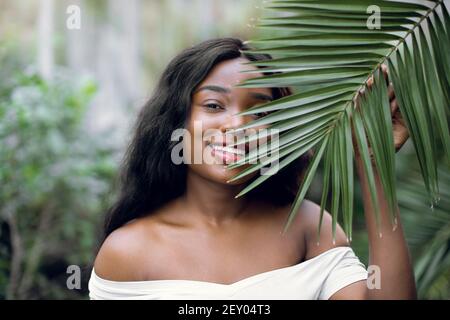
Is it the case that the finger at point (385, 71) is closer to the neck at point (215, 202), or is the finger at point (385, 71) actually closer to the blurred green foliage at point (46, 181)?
the neck at point (215, 202)

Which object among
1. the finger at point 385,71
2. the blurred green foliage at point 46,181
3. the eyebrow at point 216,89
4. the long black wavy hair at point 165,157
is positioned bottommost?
the blurred green foliage at point 46,181

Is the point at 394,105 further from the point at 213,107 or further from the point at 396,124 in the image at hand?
the point at 213,107

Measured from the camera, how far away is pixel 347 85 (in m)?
1.91

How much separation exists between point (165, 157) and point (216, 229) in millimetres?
337

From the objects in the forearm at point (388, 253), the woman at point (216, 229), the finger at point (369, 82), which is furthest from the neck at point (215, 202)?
the finger at point (369, 82)

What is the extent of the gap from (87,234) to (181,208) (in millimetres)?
2624

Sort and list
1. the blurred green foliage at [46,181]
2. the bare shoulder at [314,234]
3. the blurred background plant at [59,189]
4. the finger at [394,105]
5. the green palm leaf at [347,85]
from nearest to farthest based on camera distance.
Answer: the green palm leaf at [347,85], the finger at [394,105], the bare shoulder at [314,234], the blurred background plant at [59,189], the blurred green foliage at [46,181]

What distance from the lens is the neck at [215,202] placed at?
7.29 ft

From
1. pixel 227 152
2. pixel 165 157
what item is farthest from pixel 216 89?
pixel 165 157

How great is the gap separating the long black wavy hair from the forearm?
42cm

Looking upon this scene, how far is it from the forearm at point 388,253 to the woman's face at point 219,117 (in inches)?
15.5

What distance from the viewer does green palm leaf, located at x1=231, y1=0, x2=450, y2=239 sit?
6.06ft

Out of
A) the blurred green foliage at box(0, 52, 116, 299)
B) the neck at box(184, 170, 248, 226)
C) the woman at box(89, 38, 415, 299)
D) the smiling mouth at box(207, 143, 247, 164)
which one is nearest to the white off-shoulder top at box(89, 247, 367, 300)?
the woman at box(89, 38, 415, 299)

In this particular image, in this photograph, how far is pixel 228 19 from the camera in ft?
33.9
